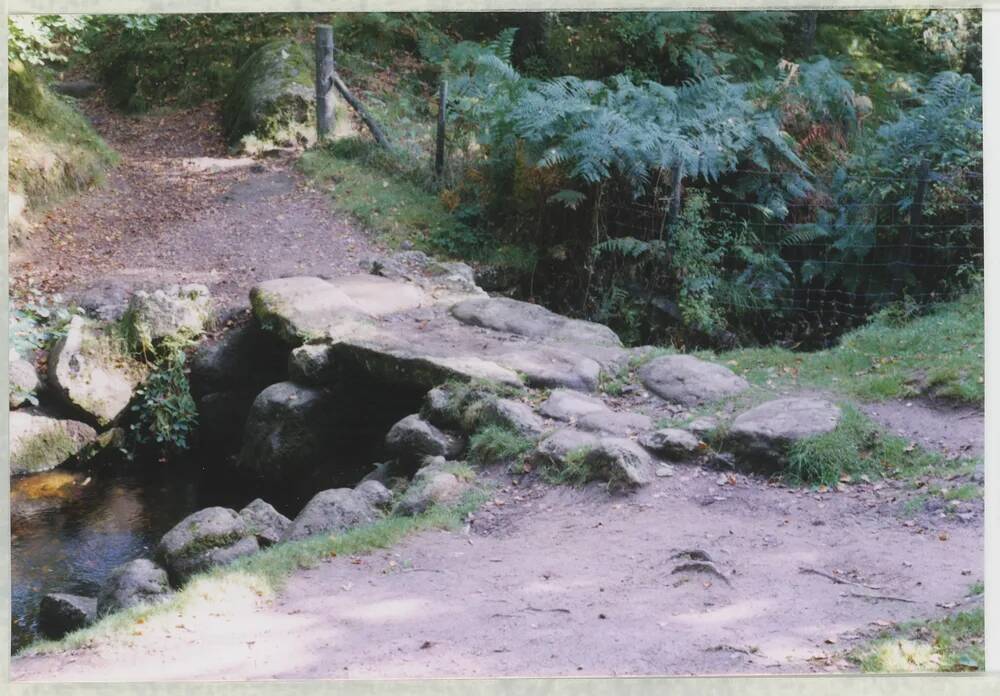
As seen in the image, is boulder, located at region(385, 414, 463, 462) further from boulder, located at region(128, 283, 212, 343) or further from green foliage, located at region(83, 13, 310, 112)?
green foliage, located at region(83, 13, 310, 112)

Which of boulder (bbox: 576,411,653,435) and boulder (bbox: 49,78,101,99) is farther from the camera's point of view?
boulder (bbox: 49,78,101,99)

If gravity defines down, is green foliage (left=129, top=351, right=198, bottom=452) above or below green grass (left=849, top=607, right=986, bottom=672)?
below

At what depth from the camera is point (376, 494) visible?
A: 6.11 m

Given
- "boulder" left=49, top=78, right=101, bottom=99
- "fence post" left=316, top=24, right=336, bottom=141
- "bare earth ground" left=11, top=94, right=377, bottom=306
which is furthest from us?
"boulder" left=49, top=78, right=101, bottom=99

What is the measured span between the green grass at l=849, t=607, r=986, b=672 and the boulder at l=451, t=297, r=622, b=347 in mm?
4162

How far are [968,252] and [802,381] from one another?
9.57ft

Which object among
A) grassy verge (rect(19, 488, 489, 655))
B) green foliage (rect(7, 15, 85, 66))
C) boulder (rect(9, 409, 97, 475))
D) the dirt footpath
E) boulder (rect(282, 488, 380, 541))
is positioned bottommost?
boulder (rect(9, 409, 97, 475))

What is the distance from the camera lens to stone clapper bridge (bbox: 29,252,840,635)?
5777 millimetres

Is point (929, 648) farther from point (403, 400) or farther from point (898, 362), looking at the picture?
point (403, 400)

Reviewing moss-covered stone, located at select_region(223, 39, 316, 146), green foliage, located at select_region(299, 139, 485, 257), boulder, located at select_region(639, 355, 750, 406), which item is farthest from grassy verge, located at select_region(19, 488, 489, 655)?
moss-covered stone, located at select_region(223, 39, 316, 146)

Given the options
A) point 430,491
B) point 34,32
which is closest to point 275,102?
point 34,32

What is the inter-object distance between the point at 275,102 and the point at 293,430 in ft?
21.8

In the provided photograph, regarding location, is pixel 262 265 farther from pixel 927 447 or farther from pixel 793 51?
pixel 793 51

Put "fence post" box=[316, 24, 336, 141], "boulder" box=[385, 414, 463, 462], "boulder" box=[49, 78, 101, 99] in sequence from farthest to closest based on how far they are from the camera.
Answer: "boulder" box=[49, 78, 101, 99] → "fence post" box=[316, 24, 336, 141] → "boulder" box=[385, 414, 463, 462]
